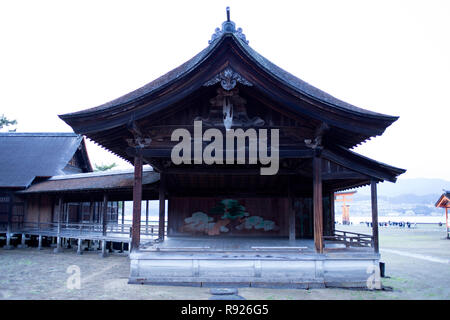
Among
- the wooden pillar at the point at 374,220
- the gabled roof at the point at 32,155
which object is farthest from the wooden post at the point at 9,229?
the wooden pillar at the point at 374,220

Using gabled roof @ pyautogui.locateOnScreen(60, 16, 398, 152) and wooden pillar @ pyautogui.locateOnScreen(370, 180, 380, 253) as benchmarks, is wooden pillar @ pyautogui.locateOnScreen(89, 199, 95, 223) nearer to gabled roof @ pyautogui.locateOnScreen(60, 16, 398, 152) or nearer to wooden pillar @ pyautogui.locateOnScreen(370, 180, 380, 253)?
gabled roof @ pyautogui.locateOnScreen(60, 16, 398, 152)

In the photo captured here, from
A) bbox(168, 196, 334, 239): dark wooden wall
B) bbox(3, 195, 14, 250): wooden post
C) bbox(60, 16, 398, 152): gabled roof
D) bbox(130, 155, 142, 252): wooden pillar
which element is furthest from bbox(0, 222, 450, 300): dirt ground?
bbox(3, 195, 14, 250): wooden post

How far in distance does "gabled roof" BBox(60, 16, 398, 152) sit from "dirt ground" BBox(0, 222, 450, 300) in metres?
4.65

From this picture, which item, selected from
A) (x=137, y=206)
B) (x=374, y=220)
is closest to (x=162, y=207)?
(x=137, y=206)

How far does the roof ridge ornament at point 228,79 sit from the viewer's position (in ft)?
34.1

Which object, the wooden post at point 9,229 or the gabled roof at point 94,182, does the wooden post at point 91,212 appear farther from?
the wooden post at point 9,229

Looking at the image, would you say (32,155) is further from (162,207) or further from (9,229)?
(162,207)

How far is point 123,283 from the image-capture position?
11.9 metres

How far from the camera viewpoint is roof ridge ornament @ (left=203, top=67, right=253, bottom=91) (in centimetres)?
1038

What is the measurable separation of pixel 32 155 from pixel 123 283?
21563mm

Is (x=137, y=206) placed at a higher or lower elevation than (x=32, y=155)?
lower

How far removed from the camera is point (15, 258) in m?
20.3

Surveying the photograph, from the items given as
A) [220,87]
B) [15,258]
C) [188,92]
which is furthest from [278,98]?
[15,258]

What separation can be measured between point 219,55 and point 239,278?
20.8ft
